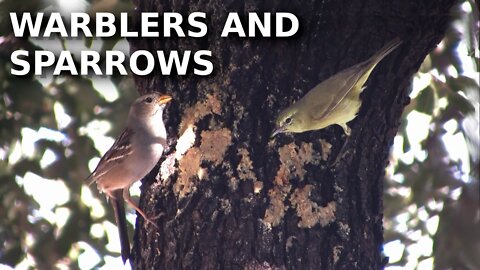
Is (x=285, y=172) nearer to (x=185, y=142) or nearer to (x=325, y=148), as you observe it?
(x=325, y=148)

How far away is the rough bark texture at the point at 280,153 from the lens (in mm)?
3131

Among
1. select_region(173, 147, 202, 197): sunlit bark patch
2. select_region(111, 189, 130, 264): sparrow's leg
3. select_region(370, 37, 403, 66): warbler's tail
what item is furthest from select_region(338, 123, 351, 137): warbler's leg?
select_region(111, 189, 130, 264): sparrow's leg

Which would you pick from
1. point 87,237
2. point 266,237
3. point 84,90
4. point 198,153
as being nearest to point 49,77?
point 84,90

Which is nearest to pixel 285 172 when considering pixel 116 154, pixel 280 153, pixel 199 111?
pixel 280 153

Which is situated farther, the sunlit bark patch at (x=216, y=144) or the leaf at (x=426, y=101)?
the leaf at (x=426, y=101)

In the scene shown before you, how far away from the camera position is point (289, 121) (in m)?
3.08

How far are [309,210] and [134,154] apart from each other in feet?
2.24

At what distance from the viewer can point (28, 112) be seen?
14.8ft

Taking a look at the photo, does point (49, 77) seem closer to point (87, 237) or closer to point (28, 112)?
point (28, 112)

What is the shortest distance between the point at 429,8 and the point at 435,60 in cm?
204

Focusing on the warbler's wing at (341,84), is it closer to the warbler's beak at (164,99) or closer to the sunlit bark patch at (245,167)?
the sunlit bark patch at (245,167)

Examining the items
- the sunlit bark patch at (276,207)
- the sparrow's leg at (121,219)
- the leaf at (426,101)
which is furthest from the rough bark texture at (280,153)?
the leaf at (426,101)

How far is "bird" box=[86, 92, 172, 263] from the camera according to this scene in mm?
3297

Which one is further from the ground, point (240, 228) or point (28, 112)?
point (28, 112)
